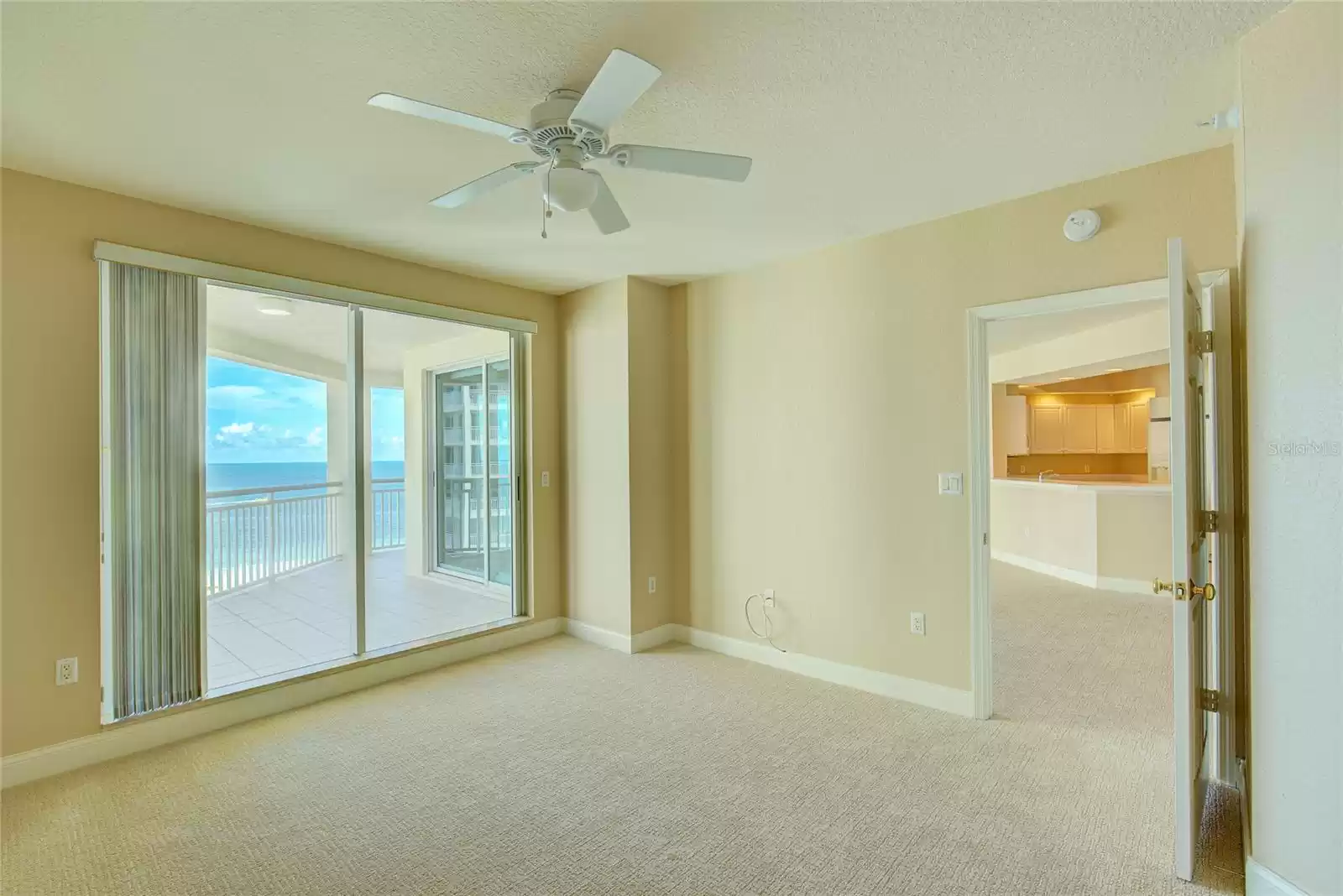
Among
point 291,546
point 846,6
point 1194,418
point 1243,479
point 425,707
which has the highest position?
point 846,6

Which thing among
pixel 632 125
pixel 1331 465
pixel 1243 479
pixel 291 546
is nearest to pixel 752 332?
pixel 632 125

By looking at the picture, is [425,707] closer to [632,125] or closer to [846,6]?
[632,125]

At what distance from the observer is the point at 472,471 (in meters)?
5.82

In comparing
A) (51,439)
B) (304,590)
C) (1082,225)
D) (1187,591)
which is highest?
(1082,225)

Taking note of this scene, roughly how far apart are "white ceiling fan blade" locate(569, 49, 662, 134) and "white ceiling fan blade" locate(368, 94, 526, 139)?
0.21 metres

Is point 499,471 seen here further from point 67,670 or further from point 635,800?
point 635,800

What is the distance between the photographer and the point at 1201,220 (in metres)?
2.50

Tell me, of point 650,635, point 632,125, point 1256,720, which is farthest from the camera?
point 650,635

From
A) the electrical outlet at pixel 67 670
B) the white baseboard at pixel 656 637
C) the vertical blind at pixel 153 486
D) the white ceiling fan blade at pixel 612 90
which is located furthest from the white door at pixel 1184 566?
the electrical outlet at pixel 67 670

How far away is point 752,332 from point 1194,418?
244 cm

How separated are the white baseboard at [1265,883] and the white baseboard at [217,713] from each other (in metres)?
3.79

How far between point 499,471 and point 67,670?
114 inches

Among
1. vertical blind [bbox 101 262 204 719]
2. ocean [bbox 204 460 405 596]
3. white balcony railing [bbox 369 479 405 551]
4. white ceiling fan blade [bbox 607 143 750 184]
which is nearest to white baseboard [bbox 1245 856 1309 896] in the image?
white ceiling fan blade [bbox 607 143 750 184]

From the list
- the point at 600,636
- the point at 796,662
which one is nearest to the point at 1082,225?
the point at 796,662
